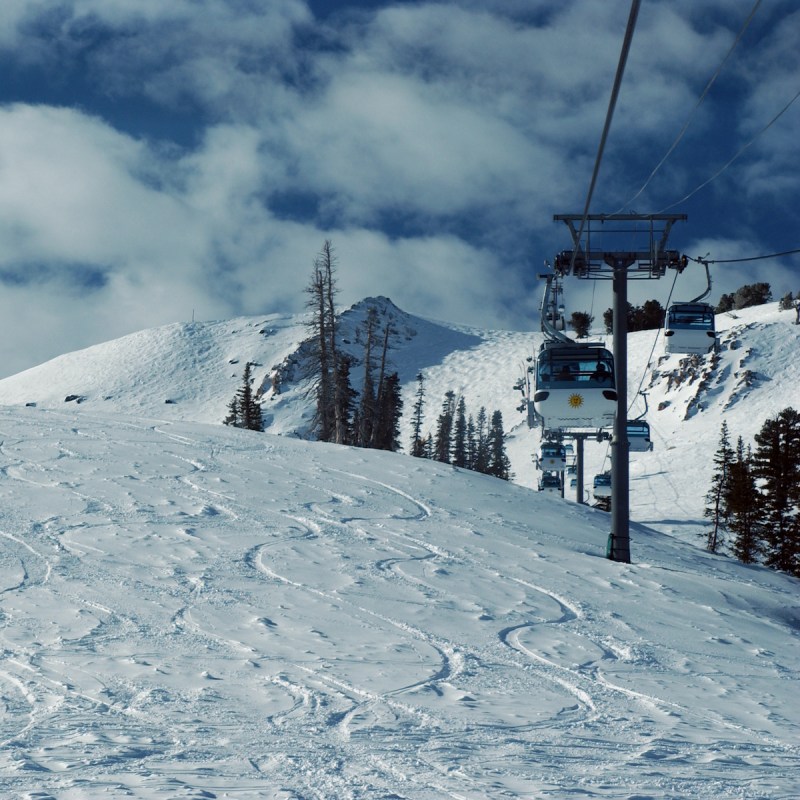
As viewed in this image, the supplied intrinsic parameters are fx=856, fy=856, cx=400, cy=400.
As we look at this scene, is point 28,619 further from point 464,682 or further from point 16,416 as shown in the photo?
point 16,416

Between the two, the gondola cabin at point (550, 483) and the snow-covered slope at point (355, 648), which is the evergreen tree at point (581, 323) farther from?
the snow-covered slope at point (355, 648)

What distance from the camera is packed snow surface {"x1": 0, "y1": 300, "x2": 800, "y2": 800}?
6059 mm

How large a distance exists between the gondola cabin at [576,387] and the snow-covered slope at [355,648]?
2805 mm

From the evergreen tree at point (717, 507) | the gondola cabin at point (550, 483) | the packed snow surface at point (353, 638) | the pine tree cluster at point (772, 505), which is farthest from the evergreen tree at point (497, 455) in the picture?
the packed snow surface at point (353, 638)

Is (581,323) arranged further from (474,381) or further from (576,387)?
(576,387)

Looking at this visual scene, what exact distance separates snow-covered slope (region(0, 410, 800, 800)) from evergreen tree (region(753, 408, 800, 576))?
2419cm

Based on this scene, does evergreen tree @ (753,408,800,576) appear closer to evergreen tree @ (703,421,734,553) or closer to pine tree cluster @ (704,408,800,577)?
pine tree cluster @ (704,408,800,577)

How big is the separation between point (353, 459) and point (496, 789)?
66.2 ft

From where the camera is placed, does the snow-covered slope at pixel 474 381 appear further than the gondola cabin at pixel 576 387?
Yes

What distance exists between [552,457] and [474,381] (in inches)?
4120

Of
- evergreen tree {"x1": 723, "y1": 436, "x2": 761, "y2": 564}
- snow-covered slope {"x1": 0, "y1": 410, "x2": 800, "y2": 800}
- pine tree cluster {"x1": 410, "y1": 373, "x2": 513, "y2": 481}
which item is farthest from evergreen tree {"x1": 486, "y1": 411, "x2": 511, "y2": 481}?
snow-covered slope {"x1": 0, "y1": 410, "x2": 800, "y2": 800}

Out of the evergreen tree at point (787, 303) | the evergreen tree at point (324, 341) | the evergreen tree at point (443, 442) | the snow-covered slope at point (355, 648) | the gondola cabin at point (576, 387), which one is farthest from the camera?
the evergreen tree at point (787, 303)

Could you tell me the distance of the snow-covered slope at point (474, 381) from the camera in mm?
84062

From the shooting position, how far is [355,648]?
992 centimetres
